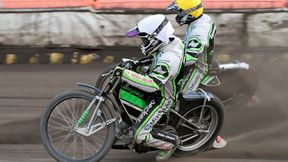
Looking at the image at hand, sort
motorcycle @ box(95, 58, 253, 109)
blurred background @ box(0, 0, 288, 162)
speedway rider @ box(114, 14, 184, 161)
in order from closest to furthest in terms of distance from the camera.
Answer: speedway rider @ box(114, 14, 184, 161)
motorcycle @ box(95, 58, 253, 109)
blurred background @ box(0, 0, 288, 162)

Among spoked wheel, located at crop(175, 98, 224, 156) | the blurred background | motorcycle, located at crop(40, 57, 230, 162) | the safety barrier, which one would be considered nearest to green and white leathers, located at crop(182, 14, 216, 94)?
spoked wheel, located at crop(175, 98, 224, 156)

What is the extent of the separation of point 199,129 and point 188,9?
1.56 m

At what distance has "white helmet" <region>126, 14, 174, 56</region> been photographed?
5.84 m

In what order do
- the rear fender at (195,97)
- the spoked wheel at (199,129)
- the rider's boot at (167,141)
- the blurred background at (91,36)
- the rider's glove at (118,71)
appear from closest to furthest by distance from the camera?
the rider's glove at (118,71) < the rider's boot at (167,141) < the rear fender at (195,97) < the spoked wheel at (199,129) < the blurred background at (91,36)

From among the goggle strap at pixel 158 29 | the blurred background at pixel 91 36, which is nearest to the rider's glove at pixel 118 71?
the goggle strap at pixel 158 29

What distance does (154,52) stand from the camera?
237 inches

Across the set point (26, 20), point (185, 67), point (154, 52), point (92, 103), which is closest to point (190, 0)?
point (185, 67)

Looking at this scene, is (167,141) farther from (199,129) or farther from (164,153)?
(199,129)

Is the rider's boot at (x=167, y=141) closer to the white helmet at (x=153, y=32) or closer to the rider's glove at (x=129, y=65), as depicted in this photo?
the rider's glove at (x=129, y=65)

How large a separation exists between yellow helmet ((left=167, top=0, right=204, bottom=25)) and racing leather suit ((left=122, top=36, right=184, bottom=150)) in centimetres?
125

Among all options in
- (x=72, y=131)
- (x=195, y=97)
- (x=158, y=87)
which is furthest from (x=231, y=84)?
(x=72, y=131)

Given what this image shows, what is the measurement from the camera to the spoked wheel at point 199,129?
6449mm

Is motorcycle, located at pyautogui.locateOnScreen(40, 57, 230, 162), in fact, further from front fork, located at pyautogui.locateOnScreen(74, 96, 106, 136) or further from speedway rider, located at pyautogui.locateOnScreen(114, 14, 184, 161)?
speedway rider, located at pyautogui.locateOnScreen(114, 14, 184, 161)

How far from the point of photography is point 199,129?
6.52 m
